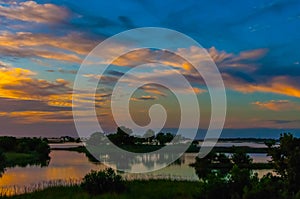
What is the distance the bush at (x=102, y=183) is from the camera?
23000 mm

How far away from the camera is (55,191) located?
24547 millimetres

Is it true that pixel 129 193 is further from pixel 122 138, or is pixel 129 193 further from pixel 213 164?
pixel 122 138

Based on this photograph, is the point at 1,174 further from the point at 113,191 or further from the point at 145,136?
the point at 145,136

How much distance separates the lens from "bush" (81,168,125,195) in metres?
23.0

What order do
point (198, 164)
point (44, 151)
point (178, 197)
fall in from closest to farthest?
point (178, 197) < point (198, 164) < point (44, 151)

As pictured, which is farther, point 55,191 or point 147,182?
point 147,182

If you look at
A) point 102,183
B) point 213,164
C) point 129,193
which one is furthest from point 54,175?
point 213,164

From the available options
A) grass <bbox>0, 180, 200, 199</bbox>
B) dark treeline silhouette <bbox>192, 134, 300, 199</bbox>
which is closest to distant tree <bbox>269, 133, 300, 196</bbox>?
dark treeline silhouette <bbox>192, 134, 300, 199</bbox>

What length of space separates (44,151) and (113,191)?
63.1 m

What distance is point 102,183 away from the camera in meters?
23.0

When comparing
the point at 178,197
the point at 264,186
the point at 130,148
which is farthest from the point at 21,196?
the point at 130,148

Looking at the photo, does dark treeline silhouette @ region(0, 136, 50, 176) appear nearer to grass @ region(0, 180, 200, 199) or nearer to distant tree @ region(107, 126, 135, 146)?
distant tree @ region(107, 126, 135, 146)

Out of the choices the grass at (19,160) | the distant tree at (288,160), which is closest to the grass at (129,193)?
the distant tree at (288,160)

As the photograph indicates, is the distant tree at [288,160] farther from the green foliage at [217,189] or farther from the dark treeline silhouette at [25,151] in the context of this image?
the dark treeline silhouette at [25,151]
